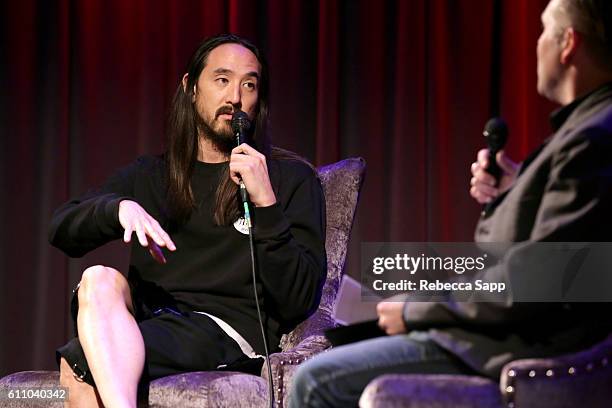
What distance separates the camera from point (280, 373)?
225 centimetres

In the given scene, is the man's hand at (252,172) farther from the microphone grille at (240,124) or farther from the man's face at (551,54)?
the man's face at (551,54)

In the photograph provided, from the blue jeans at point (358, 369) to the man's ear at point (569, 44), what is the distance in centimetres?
55

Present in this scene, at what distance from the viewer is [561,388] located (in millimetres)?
1471

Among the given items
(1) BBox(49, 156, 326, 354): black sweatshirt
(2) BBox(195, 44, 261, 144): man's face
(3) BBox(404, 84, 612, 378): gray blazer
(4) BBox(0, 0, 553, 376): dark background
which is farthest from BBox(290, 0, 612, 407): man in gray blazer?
(4) BBox(0, 0, 553, 376): dark background

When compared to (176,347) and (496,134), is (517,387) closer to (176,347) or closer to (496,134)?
(496,134)

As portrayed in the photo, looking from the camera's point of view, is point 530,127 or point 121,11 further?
point 121,11

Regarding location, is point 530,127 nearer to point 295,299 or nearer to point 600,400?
point 295,299

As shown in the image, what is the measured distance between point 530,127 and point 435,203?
496 millimetres

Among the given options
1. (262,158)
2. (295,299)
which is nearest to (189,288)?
(295,299)

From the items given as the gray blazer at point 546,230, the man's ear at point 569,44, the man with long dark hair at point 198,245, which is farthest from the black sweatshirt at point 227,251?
the man's ear at point 569,44

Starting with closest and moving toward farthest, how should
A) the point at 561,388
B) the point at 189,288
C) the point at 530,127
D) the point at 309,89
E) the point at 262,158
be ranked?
the point at 561,388 → the point at 262,158 → the point at 189,288 → the point at 530,127 → the point at 309,89

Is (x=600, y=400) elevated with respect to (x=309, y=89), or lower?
lower

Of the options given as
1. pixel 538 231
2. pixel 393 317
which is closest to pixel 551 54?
pixel 538 231

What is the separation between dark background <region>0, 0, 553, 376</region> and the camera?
3678 mm
